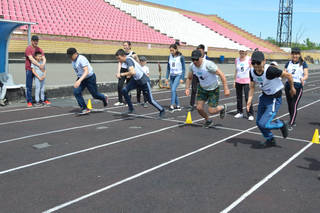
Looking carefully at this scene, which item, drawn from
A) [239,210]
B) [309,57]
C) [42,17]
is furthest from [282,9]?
[239,210]

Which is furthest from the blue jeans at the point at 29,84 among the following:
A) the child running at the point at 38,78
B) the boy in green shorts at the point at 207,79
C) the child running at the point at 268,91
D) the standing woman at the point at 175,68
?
the child running at the point at 268,91

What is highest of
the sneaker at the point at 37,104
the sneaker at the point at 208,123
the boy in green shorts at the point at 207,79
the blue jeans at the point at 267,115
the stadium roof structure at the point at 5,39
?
the stadium roof structure at the point at 5,39

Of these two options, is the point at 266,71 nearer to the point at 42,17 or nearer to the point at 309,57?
the point at 42,17

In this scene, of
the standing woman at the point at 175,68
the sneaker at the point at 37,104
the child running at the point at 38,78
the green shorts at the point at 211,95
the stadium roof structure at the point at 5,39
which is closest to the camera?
the green shorts at the point at 211,95

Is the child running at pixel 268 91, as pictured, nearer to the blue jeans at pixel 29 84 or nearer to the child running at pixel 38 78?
the child running at pixel 38 78

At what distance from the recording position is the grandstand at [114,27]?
20.7 metres

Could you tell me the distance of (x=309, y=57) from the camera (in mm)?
60312

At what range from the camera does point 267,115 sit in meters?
5.93

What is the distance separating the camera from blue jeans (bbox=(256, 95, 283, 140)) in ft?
19.3

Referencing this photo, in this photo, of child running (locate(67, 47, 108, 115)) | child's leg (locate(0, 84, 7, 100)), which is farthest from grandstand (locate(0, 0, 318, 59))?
child running (locate(67, 47, 108, 115))

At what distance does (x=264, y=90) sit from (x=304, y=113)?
16.1 feet

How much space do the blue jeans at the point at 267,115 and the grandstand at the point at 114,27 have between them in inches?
572

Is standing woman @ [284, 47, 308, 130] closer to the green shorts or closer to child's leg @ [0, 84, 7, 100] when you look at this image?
the green shorts

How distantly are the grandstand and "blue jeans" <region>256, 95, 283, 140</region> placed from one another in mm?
14528
